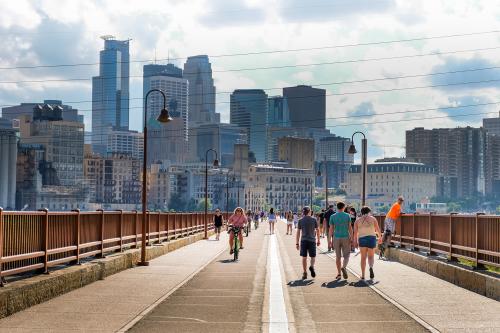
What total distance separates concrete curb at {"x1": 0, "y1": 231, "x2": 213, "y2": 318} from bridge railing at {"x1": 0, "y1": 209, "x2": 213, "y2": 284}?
1.08 ft

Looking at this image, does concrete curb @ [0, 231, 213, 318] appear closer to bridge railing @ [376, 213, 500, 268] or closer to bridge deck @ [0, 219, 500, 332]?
bridge deck @ [0, 219, 500, 332]

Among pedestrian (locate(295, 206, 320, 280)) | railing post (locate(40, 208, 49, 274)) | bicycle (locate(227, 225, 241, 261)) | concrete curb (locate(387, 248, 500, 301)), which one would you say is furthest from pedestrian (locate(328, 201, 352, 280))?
bicycle (locate(227, 225, 241, 261))

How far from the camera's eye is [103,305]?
16.6 meters

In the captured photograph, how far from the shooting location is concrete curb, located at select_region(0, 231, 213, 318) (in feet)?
49.1

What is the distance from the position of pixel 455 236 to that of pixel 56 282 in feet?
36.8

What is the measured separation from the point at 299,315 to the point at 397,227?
70.5 ft

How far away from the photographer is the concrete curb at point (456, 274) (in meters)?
18.4

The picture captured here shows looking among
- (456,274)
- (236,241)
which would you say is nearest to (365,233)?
(456,274)

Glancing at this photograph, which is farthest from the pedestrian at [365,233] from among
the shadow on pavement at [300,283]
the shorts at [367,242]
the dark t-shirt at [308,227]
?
the shadow on pavement at [300,283]

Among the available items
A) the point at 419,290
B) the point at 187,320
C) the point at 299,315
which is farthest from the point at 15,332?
the point at 419,290

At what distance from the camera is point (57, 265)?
69.1 ft

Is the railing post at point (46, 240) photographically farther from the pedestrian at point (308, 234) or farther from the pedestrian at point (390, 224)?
the pedestrian at point (390, 224)

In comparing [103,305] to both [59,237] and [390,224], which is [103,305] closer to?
[59,237]

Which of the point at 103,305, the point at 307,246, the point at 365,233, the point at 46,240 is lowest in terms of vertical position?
the point at 103,305
